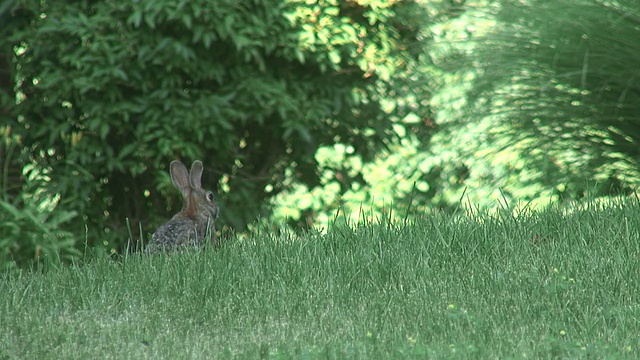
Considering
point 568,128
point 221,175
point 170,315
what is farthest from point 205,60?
point 170,315

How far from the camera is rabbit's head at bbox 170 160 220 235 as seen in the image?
5.79 m

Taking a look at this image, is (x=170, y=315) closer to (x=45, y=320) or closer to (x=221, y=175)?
(x=45, y=320)

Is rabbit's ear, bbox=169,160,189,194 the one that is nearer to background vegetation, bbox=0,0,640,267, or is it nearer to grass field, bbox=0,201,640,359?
background vegetation, bbox=0,0,640,267

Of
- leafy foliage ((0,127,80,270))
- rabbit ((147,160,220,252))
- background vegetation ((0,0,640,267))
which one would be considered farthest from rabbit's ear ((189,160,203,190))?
leafy foliage ((0,127,80,270))

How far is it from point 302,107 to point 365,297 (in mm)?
2737

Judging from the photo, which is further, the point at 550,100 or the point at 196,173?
the point at 550,100

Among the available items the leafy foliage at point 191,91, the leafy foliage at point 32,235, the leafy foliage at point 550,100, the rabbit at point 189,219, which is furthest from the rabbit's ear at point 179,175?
the leafy foliage at point 550,100

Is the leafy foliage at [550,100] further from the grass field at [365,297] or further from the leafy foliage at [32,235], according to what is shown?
the leafy foliage at [32,235]

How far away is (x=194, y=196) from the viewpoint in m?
5.86

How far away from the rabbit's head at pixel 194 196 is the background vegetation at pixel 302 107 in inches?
16.0

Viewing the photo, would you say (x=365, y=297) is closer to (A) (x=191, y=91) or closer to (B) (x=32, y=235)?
(B) (x=32, y=235)

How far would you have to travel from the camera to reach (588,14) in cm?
625

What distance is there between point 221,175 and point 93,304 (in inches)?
117

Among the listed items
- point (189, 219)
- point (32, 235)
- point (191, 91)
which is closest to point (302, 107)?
point (191, 91)
